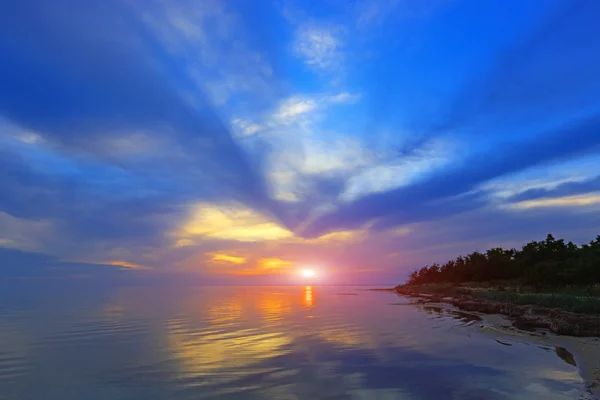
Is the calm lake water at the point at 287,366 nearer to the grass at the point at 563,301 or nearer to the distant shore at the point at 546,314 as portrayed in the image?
the distant shore at the point at 546,314

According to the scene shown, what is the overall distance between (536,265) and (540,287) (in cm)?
1055

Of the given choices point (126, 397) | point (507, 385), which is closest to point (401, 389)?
point (507, 385)

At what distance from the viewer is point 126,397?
16.0m

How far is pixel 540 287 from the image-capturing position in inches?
2825

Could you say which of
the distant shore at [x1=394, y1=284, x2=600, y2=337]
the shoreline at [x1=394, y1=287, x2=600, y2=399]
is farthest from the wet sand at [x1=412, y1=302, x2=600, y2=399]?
the distant shore at [x1=394, y1=284, x2=600, y2=337]

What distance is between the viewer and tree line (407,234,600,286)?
66519 millimetres

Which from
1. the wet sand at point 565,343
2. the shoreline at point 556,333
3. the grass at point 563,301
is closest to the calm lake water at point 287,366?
the wet sand at point 565,343

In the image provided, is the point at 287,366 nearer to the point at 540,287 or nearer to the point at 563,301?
the point at 563,301

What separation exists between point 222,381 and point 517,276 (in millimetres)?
112324

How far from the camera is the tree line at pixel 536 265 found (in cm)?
6652

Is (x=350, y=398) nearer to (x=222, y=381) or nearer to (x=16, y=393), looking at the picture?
(x=222, y=381)

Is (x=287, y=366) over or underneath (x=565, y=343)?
over

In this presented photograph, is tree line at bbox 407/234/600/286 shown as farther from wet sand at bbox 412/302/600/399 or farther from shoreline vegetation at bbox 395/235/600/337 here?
wet sand at bbox 412/302/600/399

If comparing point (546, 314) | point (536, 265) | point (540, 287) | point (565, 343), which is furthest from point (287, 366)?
point (536, 265)
